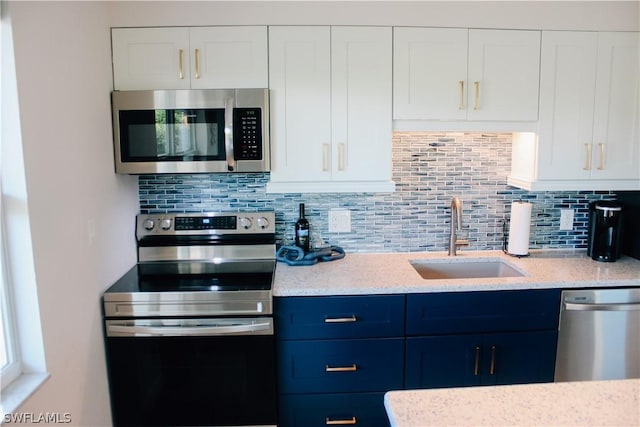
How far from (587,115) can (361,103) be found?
117cm

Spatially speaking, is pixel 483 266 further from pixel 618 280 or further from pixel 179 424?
pixel 179 424

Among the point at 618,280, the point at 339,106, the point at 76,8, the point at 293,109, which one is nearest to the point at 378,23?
the point at 339,106

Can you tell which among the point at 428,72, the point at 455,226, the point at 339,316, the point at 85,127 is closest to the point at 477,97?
the point at 428,72

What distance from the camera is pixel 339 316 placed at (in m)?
2.08

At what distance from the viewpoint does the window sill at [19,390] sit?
53.4 inches

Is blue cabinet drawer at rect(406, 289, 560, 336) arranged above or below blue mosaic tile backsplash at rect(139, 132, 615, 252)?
below

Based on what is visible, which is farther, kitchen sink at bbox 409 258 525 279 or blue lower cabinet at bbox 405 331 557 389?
kitchen sink at bbox 409 258 525 279

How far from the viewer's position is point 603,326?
7.14 ft

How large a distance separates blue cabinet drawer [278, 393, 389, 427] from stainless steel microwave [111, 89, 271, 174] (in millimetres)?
1131

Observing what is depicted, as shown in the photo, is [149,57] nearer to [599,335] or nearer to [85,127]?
[85,127]

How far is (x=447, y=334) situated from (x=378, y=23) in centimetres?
153

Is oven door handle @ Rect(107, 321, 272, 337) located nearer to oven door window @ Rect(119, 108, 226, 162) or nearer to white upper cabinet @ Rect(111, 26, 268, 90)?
oven door window @ Rect(119, 108, 226, 162)

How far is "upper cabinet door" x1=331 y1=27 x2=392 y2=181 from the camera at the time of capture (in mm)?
2195

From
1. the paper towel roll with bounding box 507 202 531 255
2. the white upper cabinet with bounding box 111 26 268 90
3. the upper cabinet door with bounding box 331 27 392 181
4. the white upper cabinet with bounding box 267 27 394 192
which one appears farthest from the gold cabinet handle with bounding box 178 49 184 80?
the paper towel roll with bounding box 507 202 531 255
